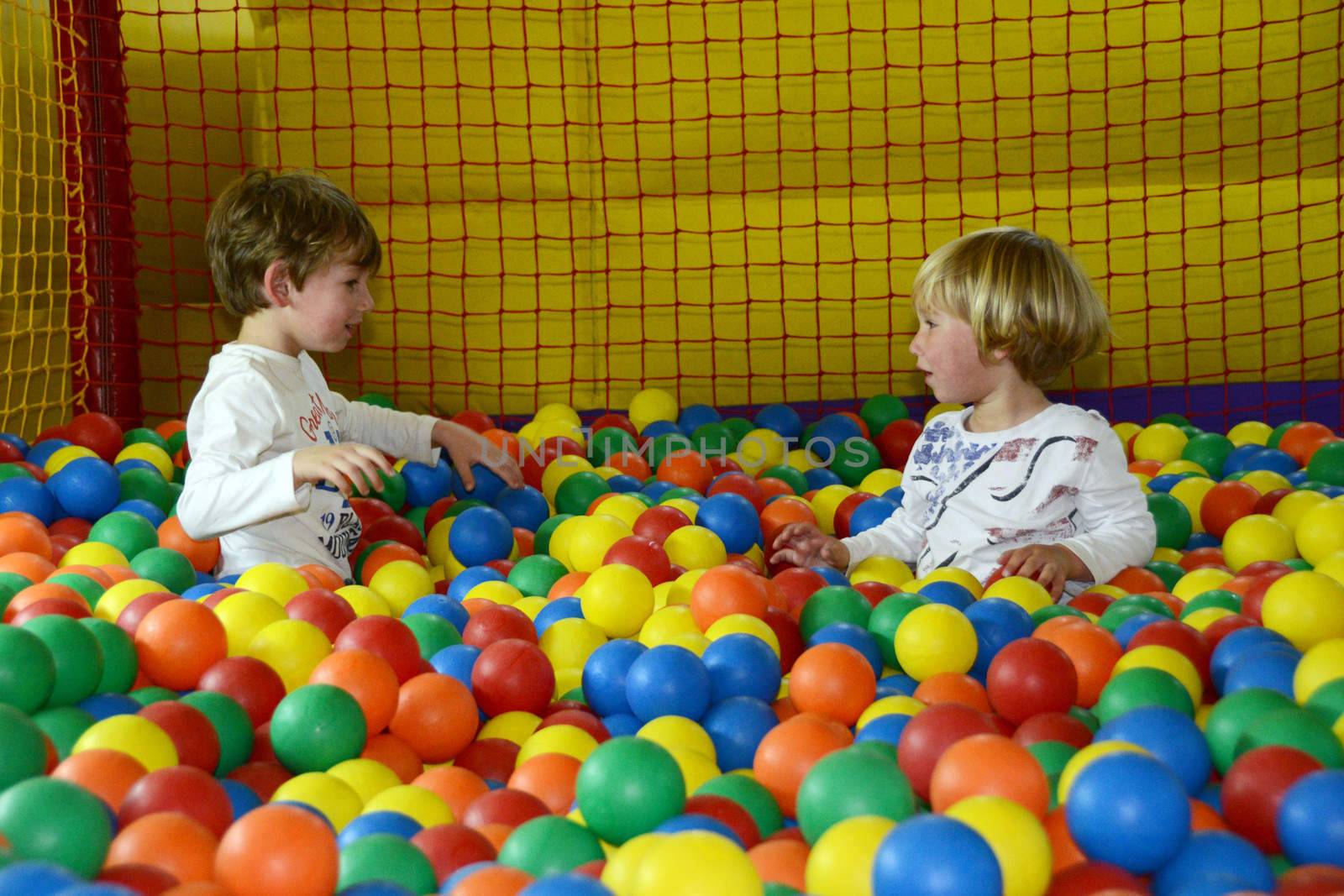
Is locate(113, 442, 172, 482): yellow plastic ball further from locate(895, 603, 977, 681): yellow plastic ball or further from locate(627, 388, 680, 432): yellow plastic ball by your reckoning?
locate(895, 603, 977, 681): yellow plastic ball

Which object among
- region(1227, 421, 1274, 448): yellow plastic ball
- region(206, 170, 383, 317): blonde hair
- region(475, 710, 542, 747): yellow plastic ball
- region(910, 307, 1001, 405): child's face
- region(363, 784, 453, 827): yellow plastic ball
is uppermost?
region(206, 170, 383, 317): blonde hair

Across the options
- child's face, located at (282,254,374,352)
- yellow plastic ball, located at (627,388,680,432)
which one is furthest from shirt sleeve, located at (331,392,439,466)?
yellow plastic ball, located at (627,388,680,432)

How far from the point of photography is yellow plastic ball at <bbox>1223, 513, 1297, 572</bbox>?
1.80 metres

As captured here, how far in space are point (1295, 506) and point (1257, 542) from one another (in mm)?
133

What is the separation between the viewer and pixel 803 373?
Answer: 3025 mm

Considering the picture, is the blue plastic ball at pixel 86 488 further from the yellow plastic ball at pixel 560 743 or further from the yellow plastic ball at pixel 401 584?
the yellow plastic ball at pixel 560 743

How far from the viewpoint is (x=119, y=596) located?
1513 millimetres

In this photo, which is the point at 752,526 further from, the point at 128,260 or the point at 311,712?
the point at 128,260

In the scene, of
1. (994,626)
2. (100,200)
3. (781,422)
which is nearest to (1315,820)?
(994,626)

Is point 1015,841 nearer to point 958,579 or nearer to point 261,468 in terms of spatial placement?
point 958,579

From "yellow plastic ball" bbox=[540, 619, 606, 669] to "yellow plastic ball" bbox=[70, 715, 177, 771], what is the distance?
44 cm

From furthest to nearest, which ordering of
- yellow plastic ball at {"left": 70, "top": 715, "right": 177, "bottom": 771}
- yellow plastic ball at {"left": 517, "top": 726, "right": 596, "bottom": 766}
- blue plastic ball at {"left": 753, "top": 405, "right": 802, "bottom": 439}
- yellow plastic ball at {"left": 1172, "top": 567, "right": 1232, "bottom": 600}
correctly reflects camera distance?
blue plastic ball at {"left": 753, "top": 405, "right": 802, "bottom": 439}
yellow plastic ball at {"left": 1172, "top": 567, "right": 1232, "bottom": 600}
yellow plastic ball at {"left": 517, "top": 726, "right": 596, "bottom": 766}
yellow plastic ball at {"left": 70, "top": 715, "right": 177, "bottom": 771}

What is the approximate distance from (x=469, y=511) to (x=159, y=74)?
165 centimetres

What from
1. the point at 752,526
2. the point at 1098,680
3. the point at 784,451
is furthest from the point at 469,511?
the point at 1098,680
